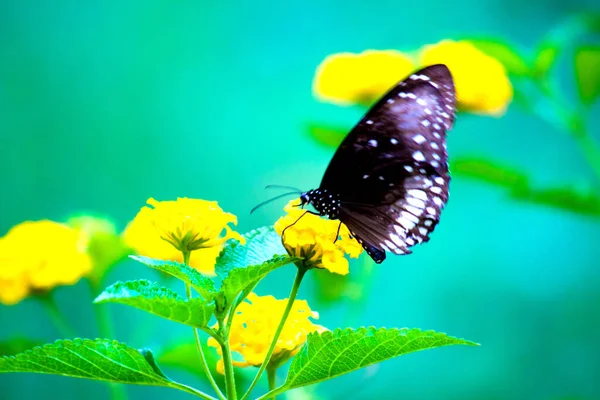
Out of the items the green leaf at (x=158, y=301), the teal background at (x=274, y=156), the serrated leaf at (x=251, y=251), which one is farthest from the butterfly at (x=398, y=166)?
the teal background at (x=274, y=156)

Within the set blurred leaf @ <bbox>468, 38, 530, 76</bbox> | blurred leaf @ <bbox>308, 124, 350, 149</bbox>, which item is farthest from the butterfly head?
blurred leaf @ <bbox>468, 38, 530, 76</bbox>

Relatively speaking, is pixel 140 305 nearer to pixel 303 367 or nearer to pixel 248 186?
pixel 303 367

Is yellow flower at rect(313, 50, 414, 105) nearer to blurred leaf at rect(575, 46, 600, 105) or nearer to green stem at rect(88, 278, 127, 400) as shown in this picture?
blurred leaf at rect(575, 46, 600, 105)

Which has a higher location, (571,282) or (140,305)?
(571,282)

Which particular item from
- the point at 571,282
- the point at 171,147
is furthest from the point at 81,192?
the point at 571,282

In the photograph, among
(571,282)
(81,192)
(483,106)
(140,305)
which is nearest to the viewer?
(140,305)
